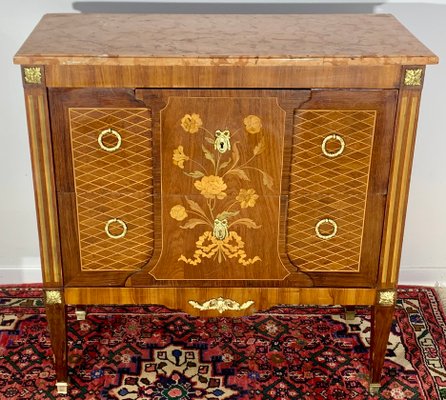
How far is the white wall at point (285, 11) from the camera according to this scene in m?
2.42

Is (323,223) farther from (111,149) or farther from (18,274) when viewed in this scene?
(18,274)

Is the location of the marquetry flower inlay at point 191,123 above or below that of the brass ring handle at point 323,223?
above

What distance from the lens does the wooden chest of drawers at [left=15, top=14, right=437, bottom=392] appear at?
6.08 ft

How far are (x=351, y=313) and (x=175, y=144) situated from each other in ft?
3.42

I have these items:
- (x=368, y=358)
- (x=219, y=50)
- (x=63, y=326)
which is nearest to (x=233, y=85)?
(x=219, y=50)

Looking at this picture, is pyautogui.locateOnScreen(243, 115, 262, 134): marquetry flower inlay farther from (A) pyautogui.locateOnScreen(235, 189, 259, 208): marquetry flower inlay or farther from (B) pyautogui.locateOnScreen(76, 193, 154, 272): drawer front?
(B) pyautogui.locateOnScreen(76, 193, 154, 272): drawer front

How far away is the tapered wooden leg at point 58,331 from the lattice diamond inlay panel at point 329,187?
2.28ft

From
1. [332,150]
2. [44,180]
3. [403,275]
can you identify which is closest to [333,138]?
[332,150]

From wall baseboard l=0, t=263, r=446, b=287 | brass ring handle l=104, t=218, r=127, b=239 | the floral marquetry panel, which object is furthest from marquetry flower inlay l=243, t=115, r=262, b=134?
wall baseboard l=0, t=263, r=446, b=287

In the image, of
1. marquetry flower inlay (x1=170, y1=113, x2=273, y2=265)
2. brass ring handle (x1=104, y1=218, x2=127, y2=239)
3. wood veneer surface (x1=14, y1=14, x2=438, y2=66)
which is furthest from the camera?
brass ring handle (x1=104, y1=218, x2=127, y2=239)

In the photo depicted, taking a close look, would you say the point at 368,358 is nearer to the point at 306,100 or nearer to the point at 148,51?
the point at 306,100

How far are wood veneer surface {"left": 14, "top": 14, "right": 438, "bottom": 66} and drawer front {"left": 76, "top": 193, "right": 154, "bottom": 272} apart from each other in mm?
389

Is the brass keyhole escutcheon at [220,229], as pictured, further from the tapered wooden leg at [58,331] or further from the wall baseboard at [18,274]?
the wall baseboard at [18,274]

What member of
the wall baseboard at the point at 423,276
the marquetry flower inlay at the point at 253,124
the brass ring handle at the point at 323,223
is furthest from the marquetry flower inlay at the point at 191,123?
the wall baseboard at the point at 423,276
